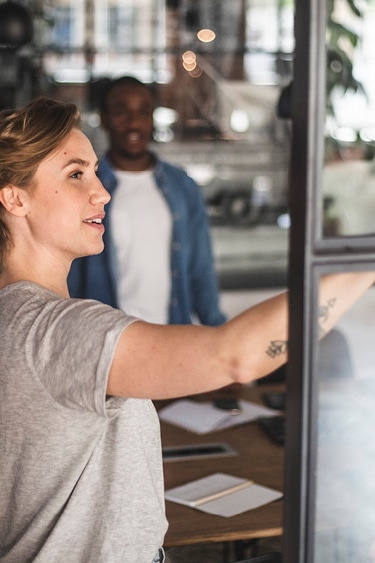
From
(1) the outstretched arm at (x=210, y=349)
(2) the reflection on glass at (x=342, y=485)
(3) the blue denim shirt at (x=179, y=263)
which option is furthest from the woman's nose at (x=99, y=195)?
(3) the blue denim shirt at (x=179, y=263)

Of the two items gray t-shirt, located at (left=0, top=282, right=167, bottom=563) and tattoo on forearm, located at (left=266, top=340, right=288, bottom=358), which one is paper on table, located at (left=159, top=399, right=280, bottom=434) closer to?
gray t-shirt, located at (left=0, top=282, right=167, bottom=563)

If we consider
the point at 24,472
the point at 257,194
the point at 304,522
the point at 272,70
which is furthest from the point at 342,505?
the point at 272,70

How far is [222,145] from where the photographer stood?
30.0ft

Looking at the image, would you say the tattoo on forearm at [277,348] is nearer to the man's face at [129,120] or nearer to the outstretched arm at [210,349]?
the outstretched arm at [210,349]

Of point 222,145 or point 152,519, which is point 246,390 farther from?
point 222,145

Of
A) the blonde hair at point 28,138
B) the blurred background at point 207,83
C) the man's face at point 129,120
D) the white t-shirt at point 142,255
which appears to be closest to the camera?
the blonde hair at point 28,138

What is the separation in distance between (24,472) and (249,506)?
0.88m

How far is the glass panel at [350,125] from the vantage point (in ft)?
3.76

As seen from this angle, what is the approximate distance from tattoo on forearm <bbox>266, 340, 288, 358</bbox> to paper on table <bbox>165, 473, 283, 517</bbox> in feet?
3.38

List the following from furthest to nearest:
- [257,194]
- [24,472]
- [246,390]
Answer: [257,194] → [246,390] → [24,472]

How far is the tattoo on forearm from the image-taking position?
3.95ft

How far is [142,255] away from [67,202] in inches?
77.9

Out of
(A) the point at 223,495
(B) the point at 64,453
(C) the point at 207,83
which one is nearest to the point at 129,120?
(A) the point at 223,495

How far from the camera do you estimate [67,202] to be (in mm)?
1519
